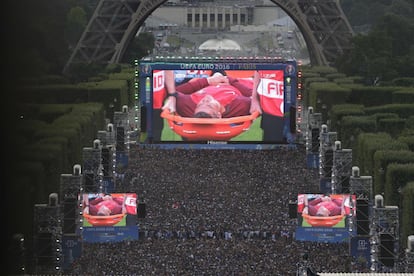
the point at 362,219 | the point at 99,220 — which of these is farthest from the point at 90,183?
the point at 362,219

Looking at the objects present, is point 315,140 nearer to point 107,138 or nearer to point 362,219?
point 107,138

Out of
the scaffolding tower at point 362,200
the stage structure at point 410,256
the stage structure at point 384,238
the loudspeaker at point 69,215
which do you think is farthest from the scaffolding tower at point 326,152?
the stage structure at point 410,256

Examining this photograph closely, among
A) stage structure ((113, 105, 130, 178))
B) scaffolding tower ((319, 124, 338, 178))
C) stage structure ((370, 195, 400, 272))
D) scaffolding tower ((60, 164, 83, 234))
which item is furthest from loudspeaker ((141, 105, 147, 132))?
stage structure ((370, 195, 400, 272))

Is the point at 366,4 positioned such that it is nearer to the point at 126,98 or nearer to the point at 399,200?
the point at 126,98

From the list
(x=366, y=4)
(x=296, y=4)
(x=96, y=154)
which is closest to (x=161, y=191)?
(x=96, y=154)

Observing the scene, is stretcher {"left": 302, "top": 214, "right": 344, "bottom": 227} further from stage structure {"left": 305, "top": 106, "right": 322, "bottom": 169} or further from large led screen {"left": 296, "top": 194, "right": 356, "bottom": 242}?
stage structure {"left": 305, "top": 106, "right": 322, "bottom": 169}

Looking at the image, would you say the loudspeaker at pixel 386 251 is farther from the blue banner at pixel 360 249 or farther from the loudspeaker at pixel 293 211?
the loudspeaker at pixel 293 211
